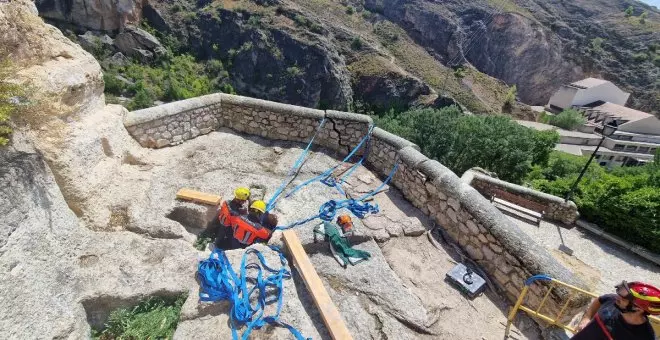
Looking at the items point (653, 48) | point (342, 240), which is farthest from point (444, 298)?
point (653, 48)

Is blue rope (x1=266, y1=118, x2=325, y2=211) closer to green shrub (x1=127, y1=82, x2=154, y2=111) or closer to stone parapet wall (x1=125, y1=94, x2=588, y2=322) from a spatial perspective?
stone parapet wall (x1=125, y1=94, x2=588, y2=322)

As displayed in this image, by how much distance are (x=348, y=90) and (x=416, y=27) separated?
29439 mm

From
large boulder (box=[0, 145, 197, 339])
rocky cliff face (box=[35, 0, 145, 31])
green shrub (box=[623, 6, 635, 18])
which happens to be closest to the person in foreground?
large boulder (box=[0, 145, 197, 339])

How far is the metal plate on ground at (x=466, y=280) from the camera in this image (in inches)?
174

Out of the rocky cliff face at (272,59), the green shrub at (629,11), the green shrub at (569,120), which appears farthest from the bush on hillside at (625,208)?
the green shrub at (629,11)

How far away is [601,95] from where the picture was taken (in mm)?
54938

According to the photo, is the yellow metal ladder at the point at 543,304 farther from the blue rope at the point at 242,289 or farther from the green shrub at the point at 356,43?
the green shrub at the point at 356,43

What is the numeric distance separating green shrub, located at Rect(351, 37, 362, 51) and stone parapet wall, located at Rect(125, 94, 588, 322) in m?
51.3

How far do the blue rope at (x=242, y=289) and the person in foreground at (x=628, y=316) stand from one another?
271 cm

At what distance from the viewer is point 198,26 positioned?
55.3 metres

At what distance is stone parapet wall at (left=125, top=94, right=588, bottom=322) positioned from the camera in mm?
4281

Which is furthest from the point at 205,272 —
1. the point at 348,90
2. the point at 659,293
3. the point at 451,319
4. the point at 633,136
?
the point at 633,136

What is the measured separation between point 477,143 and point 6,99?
1607 cm

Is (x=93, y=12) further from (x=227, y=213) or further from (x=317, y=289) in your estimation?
(x=317, y=289)
